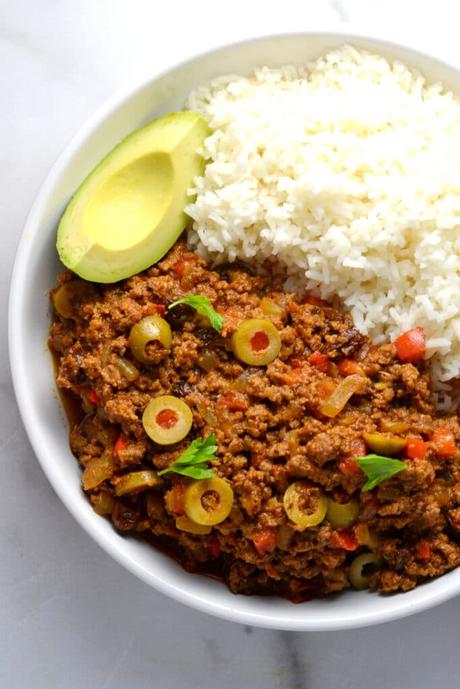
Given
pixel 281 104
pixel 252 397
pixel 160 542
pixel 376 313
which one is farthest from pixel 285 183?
pixel 160 542

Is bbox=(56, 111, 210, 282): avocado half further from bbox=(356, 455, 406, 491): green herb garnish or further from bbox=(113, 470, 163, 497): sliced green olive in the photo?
bbox=(356, 455, 406, 491): green herb garnish

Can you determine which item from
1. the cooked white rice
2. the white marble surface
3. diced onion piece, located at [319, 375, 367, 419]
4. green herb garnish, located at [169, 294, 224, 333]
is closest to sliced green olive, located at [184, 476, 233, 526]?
diced onion piece, located at [319, 375, 367, 419]

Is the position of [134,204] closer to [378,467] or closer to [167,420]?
[167,420]

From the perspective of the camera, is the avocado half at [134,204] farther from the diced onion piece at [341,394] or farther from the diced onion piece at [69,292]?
the diced onion piece at [341,394]

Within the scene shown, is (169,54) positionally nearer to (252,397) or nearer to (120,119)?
(120,119)

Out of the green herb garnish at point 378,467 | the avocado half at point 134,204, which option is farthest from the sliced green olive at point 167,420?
the green herb garnish at point 378,467

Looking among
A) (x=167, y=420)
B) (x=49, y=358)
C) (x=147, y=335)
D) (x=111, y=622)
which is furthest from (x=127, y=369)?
(x=111, y=622)
